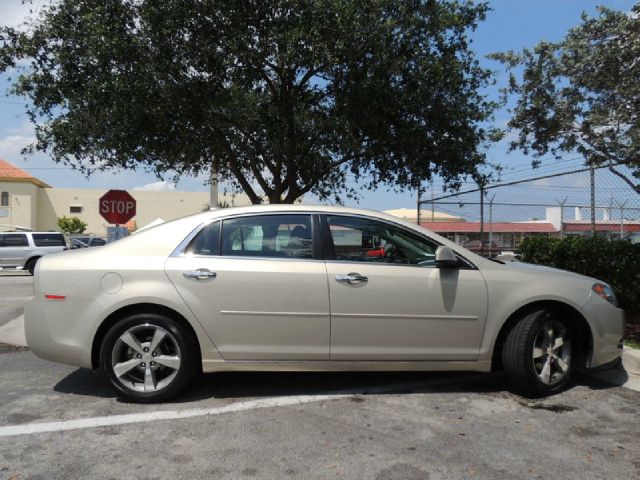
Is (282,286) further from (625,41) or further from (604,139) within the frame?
(625,41)

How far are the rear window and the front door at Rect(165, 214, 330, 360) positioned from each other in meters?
19.0

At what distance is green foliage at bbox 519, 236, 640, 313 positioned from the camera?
25.1 ft

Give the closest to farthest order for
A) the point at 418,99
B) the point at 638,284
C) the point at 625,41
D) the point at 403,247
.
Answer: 1. the point at 403,247
2. the point at 625,41
3. the point at 638,284
4. the point at 418,99

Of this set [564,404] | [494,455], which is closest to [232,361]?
[494,455]

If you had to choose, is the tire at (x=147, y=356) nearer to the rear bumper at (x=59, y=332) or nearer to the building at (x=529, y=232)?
the rear bumper at (x=59, y=332)

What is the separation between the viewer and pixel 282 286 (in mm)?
4371

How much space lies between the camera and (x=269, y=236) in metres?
4.58

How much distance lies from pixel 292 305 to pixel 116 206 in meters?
7.04

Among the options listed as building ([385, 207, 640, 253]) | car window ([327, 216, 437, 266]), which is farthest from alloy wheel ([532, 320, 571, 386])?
building ([385, 207, 640, 253])

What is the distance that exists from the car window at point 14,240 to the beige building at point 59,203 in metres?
39.2

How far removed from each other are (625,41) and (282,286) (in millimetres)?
4523

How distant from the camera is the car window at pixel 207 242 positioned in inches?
177

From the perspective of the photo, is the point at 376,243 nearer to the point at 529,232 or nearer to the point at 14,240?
the point at 14,240

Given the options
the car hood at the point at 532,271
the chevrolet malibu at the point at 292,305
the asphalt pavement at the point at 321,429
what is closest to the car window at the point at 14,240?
the asphalt pavement at the point at 321,429
